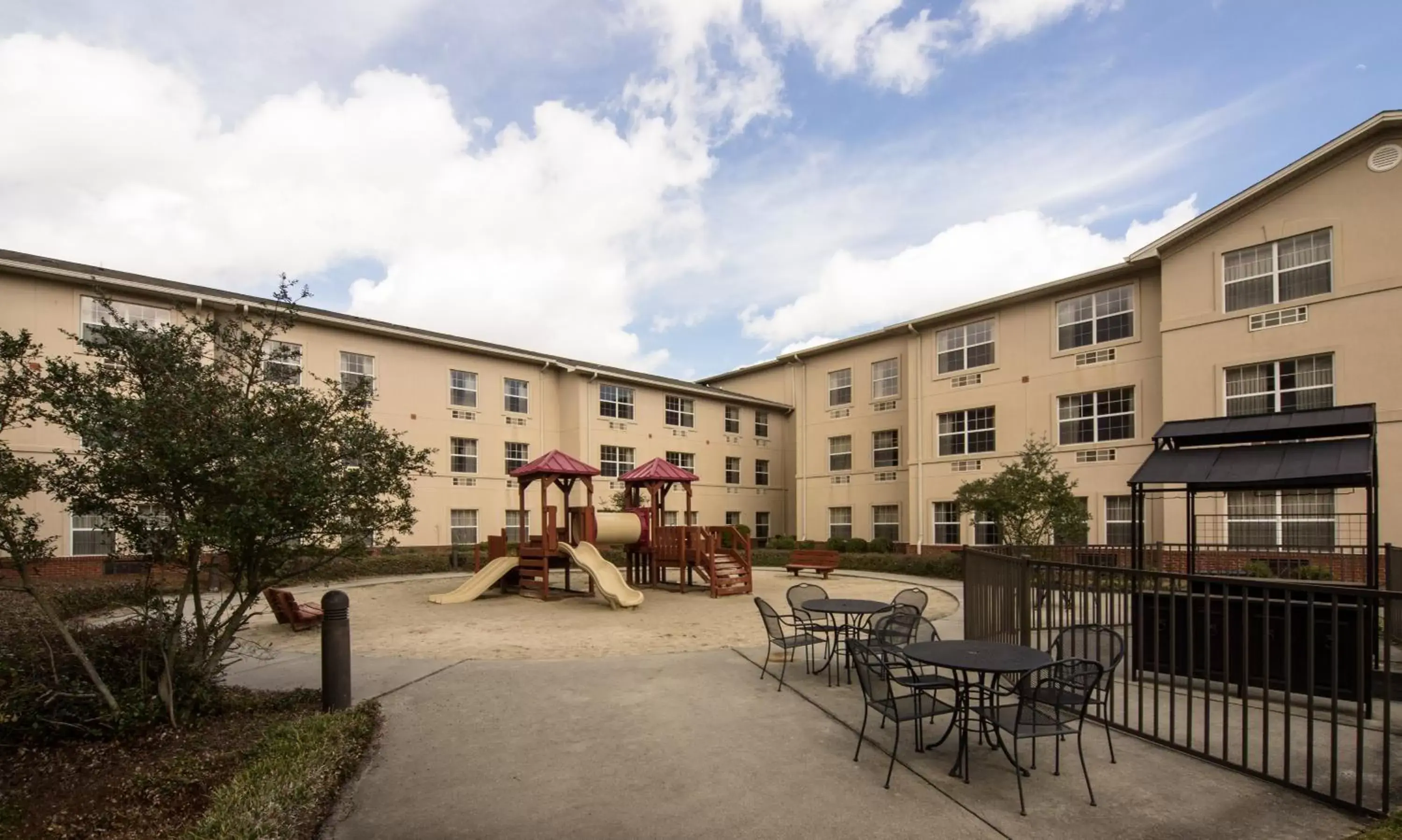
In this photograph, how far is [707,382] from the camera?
141ft

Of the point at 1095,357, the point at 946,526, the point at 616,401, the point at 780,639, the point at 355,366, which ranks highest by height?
the point at 355,366

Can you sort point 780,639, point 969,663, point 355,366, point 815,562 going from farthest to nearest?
point 355,366, point 815,562, point 780,639, point 969,663

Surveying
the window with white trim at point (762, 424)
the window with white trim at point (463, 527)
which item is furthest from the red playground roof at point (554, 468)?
the window with white trim at point (762, 424)

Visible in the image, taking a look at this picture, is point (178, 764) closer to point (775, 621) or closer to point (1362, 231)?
point (775, 621)

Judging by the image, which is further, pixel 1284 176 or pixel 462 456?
pixel 462 456

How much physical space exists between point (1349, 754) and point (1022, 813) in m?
3.21

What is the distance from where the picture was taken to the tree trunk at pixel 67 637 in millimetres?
5852

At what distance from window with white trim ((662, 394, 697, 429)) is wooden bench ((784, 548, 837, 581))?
40.4 ft

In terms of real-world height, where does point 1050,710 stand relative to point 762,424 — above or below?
below

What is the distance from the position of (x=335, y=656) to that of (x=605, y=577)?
32.5 feet

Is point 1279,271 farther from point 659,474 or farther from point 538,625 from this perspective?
point 538,625

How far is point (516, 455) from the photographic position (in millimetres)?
30312

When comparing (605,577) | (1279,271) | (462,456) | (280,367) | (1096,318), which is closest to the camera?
(280,367)

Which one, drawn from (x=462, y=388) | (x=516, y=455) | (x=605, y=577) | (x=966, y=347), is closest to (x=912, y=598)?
(x=605, y=577)
